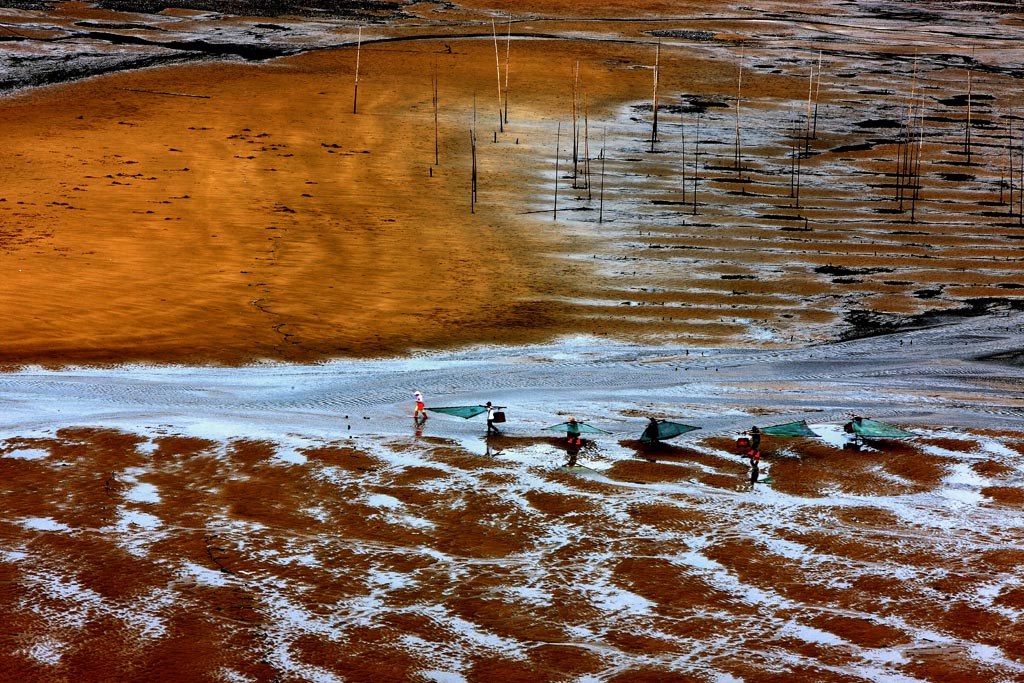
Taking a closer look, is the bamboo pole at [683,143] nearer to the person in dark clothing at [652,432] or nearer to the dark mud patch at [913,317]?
the dark mud patch at [913,317]

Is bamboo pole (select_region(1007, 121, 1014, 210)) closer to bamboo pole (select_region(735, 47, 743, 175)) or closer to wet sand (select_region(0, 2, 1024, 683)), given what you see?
wet sand (select_region(0, 2, 1024, 683))

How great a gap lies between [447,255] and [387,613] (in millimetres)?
10445

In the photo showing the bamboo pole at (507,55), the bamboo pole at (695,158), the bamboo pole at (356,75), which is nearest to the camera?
the bamboo pole at (695,158)

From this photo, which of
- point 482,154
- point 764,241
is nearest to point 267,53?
point 482,154

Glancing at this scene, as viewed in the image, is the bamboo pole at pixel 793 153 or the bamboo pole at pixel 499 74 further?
the bamboo pole at pixel 499 74

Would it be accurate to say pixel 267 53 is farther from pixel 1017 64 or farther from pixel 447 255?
pixel 1017 64

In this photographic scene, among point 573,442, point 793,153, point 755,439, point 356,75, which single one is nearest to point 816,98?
point 793,153

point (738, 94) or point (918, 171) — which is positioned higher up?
point (738, 94)

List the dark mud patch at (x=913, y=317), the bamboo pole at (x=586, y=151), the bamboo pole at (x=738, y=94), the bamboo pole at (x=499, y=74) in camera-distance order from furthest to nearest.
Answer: the bamboo pole at (x=499, y=74), the bamboo pole at (x=738, y=94), the bamboo pole at (x=586, y=151), the dark mud patch at (x=913, y=317)

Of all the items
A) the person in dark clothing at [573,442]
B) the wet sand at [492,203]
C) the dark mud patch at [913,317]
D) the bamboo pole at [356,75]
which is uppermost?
the bamboo pole at [356,75]

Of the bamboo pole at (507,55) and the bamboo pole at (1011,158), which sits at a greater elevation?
the bamboo pole at (507,55)

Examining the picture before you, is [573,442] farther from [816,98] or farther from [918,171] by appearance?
[816,98]

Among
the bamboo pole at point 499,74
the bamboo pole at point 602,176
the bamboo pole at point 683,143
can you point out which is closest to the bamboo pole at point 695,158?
the bamboo pole at point 683,143

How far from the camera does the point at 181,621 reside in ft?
30.4
